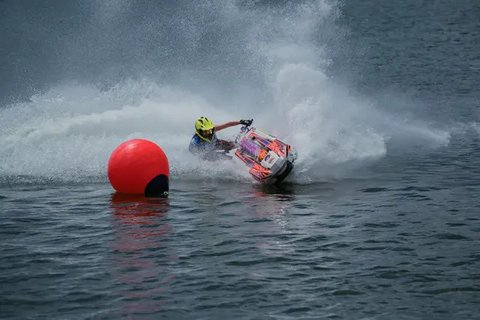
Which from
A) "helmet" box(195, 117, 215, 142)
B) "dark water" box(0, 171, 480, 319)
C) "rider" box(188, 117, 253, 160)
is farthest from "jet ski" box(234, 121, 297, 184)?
"helmet" box(195, 117, 215, 142)

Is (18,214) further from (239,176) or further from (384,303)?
(384,303)

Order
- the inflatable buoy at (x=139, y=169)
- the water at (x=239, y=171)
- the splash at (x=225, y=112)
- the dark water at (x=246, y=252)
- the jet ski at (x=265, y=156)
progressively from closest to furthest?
the dark water at (x=246, y=252) → the water at (x=239, y=171) → the inflatable buoy at (x=139, y=169) → the jet ski at (x=265, y=156) → the splash at (x=225, y=112)

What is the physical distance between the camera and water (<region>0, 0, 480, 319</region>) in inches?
522

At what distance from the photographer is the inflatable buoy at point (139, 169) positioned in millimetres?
18688

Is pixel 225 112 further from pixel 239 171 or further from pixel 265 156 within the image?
pixel 265 156

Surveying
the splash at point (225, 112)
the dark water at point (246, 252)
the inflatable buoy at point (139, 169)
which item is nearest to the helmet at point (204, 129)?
the splash at point (225, 112)

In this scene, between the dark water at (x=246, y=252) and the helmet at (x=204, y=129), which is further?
the helmet at (x=204, y=129)

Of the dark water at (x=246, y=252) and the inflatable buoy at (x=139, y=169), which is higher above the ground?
the inflatable buoy at (x=139, y=169)

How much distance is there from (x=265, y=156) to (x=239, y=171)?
3.64 ft

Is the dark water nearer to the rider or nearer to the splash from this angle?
the rider

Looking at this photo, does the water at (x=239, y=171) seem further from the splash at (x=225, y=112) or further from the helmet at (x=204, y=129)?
the helmet at (x=204, y=129)

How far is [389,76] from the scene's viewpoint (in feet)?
119

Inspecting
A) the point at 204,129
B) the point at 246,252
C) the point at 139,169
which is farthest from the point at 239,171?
the point at 246,252

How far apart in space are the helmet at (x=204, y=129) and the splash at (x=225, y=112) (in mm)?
781
